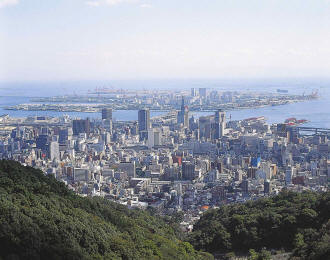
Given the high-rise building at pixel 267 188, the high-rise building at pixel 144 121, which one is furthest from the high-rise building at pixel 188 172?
the high-rise building at pixel 144 121

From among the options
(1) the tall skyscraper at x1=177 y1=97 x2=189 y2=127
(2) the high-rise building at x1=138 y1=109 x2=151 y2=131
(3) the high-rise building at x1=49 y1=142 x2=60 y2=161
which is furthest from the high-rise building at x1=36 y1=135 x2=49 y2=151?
(1) the tall skyscraper at x1=177 y1=97 x2=189 y2=127

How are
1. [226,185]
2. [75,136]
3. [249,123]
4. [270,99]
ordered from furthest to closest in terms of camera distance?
[270,99], [249,123], [75,136], [226,185]

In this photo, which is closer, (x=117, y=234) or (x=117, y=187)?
(x=117, y=234)

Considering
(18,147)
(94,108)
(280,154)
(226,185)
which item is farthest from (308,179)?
(94,108)

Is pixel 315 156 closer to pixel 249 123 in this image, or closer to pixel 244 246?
pixel 249 123

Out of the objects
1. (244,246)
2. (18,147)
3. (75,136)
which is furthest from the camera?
(75,136)

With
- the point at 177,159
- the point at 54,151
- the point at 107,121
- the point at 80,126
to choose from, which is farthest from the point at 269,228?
the point at 107,121

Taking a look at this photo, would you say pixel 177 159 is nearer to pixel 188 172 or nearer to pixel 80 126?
pixel 188 172
